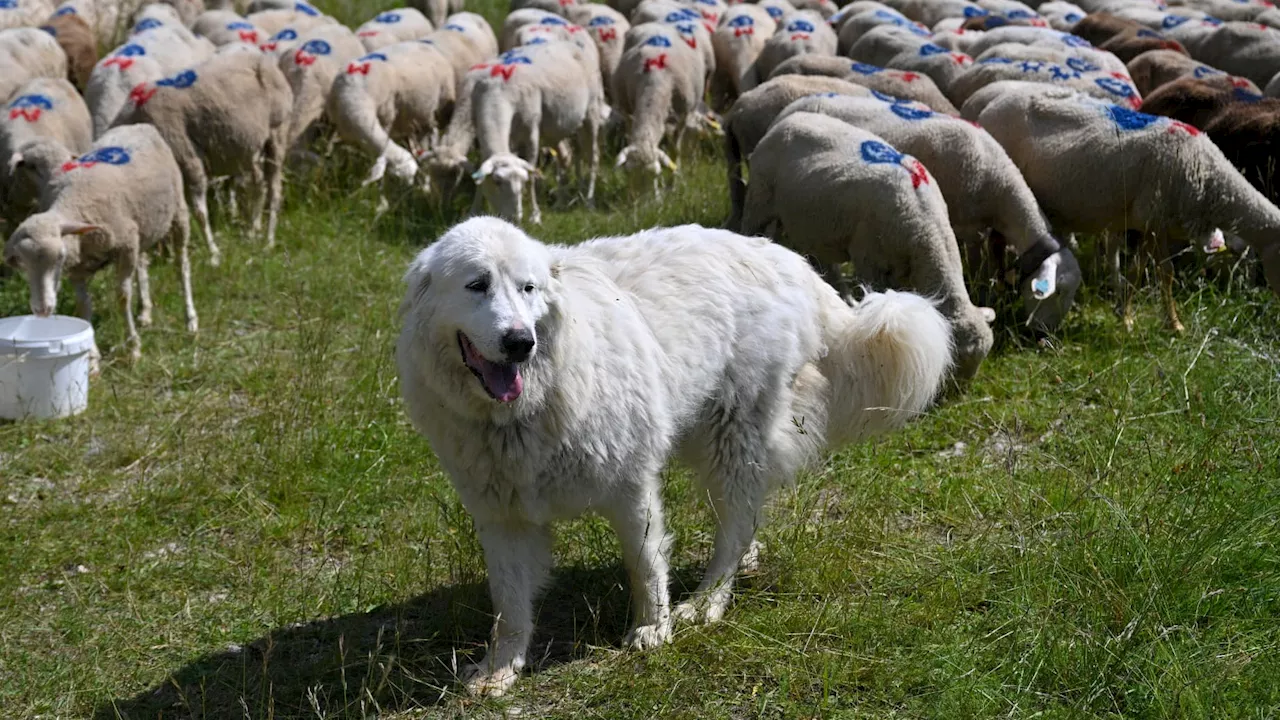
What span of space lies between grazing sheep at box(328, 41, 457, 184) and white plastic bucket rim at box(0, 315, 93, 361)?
3130 millimetres

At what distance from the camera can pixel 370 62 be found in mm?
10500

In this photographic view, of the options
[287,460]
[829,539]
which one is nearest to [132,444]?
[287,460]

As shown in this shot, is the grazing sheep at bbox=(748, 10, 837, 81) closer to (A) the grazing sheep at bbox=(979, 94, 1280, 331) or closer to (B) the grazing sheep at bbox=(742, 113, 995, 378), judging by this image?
(A) the grazing sheep at bbox=(979, 94, 1280, 331)

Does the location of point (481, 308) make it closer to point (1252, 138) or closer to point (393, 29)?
point (1252, 138)

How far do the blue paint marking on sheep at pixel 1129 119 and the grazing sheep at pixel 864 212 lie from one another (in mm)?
1433

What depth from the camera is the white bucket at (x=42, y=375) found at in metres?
6.44

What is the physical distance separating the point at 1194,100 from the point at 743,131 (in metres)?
3.14

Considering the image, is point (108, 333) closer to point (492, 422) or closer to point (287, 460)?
point (287, 460)

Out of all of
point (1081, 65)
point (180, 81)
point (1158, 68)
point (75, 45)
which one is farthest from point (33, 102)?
point (1158, 68)

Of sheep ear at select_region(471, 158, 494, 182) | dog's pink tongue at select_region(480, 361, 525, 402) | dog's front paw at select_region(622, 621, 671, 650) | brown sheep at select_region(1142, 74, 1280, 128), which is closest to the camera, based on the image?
dog's pink tongue at select_region(480, 361, 525, 402)

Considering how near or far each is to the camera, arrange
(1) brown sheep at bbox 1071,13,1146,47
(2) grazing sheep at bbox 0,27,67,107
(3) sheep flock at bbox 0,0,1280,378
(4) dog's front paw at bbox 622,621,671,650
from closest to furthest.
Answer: (4) dog's front paw at bbox 622,621,671,650, (3) sheep flock at bbox 0,0,1280,378, (2) grazing sheep at bbox 0,27,67,107, (1) brown sheep at bbox 1071,13,1146,47

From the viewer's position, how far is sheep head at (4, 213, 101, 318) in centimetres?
679

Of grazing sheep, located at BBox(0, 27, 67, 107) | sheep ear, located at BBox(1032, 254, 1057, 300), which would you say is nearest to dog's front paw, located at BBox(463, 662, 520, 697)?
sheep ear, located at BBox(1032, 254, 1057, 300)

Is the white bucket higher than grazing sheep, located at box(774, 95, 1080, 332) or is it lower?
lower
